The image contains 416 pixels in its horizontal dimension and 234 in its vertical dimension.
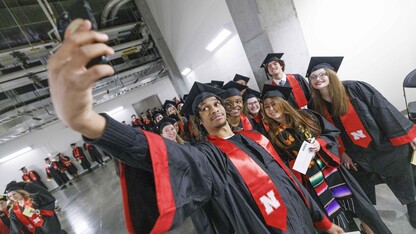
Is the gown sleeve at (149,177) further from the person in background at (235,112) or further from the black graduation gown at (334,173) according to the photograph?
the person in background at (235,112)

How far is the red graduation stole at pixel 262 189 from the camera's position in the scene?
1.17m

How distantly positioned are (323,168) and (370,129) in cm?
74

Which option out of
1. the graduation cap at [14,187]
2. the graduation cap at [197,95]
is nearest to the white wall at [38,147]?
the graduation cap at [14,187]

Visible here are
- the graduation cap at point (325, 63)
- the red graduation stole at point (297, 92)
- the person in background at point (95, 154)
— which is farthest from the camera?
the person in background at point (95, 154)

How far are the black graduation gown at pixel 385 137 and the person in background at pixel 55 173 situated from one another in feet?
47.4

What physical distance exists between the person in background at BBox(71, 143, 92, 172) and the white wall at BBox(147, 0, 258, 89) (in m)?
9.45

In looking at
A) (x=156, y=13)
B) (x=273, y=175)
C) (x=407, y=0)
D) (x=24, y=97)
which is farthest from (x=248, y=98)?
(x=24, y=97)

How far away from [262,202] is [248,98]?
80.2 inches

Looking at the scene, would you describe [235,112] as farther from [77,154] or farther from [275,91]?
[77,154]

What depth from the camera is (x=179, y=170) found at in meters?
0.89

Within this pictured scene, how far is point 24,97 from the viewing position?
10078mm

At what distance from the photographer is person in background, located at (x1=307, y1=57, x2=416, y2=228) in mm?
1926

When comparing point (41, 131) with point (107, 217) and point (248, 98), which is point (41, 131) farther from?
point (248, 98)

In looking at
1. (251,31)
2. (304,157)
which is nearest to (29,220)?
(304,157)
